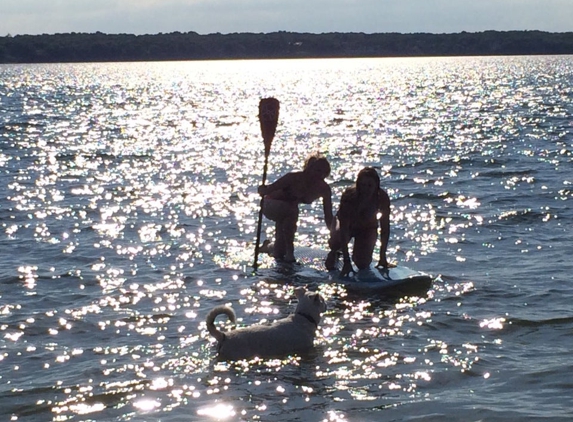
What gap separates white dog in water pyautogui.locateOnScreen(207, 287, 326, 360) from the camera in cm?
915

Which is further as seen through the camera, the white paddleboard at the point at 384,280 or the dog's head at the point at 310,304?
the white paddleboard at the point at 384,280

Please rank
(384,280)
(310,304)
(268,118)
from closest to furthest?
(310,304) → (384,280) → (268,118)

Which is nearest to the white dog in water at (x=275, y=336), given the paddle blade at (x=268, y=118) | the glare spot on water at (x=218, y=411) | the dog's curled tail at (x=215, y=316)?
the dog's curled tail at (x=215, y=316)

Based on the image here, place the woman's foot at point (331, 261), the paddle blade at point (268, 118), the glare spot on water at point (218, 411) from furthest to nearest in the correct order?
the paddle blade at point (268, 118) < the woman's foot at point (331, 261) < the glare spot on water at point (218, 411)

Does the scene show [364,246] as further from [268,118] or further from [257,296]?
[268,118]

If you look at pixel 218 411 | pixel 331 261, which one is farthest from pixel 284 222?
pixel 218 411

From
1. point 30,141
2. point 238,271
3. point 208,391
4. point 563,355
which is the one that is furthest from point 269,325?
point 30,141

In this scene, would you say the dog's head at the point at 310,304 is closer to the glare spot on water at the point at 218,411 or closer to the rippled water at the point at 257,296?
the rippled water at the point at 257,296

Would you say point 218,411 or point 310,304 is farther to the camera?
point 310,304

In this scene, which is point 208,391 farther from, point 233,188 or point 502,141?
point 502,141

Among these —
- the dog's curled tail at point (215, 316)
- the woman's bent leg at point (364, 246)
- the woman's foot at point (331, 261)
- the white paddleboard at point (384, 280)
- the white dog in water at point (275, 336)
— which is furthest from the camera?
the woman's foot at point (331, 261)

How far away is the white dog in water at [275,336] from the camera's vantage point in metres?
9.15

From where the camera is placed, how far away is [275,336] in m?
9.29

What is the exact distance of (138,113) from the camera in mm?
57125
